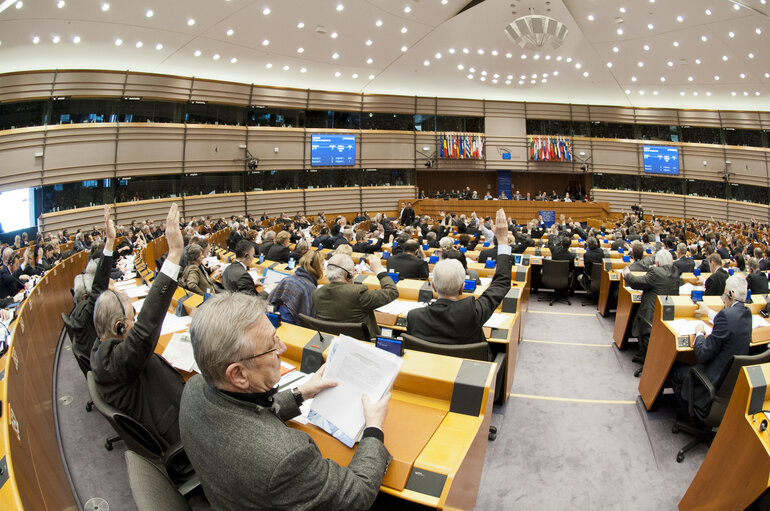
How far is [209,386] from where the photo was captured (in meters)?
1.38

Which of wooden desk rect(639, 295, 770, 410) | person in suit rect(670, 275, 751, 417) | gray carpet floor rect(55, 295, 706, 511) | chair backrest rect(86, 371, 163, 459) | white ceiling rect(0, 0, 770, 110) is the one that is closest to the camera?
chair backrest rect(86, 371, 163, 459)

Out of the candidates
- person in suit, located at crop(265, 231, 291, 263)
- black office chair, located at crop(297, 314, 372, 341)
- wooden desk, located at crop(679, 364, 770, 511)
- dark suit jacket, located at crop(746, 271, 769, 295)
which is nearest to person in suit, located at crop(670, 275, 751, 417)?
wooden desk, located at crop(679, 364, 770, 511)

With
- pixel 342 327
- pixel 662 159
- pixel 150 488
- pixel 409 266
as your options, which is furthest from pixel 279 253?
pixel 662 159

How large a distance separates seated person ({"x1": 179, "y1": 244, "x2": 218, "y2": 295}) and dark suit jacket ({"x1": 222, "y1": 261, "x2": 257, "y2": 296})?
0.45 metres

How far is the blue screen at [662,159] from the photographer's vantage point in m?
23.4

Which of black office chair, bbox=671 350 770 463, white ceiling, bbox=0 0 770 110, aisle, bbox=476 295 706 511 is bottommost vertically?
aisle, bbox=476 295 706 511

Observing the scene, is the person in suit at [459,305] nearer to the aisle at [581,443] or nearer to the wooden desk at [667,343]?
the aisle at [581,443]

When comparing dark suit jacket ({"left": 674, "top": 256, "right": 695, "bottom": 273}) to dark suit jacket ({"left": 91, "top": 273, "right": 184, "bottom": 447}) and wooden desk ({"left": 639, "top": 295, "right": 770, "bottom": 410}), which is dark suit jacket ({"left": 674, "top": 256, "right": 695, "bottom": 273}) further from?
dark suit jacket ({"left": 91, "top": 273, "right": 184, "bottom": 447})

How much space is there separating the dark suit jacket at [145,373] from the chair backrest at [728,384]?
3.88 metres

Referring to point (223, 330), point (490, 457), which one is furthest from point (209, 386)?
point (490, 457)

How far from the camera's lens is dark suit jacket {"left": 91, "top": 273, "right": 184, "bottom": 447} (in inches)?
88.2

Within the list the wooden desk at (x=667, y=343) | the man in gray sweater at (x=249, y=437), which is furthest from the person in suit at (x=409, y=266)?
the man in gray sweater at (x=249, y=437)

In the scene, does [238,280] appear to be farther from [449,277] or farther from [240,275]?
[449,277]

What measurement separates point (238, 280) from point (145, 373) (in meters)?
1.91
